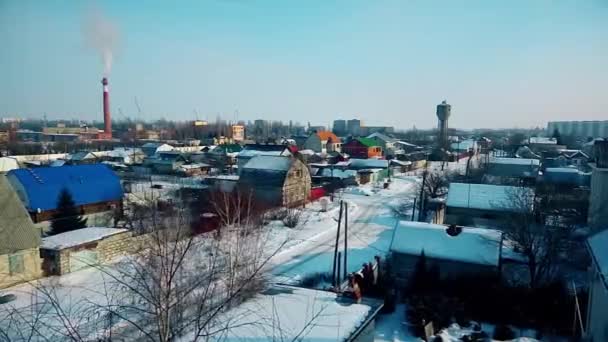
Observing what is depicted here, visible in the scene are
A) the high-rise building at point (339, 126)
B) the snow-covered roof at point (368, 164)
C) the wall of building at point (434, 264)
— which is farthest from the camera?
the high-rise building at point (339, 126)

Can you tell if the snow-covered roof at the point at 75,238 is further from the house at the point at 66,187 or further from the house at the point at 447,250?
the house at the point at 447,250

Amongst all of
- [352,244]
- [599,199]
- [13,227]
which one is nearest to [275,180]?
[352,244]

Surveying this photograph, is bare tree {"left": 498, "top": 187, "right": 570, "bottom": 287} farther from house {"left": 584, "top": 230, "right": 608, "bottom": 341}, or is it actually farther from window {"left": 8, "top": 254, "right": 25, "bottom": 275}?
window {"left": 8, "top": 254, "right": 25, "bottom": 275}

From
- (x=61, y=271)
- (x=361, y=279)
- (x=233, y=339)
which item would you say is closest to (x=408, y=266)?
(x=361, y=279)

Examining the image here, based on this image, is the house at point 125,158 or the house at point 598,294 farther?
the house at point 125,158

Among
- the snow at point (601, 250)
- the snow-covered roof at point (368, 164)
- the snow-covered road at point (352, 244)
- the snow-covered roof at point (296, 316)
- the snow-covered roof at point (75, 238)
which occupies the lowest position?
the snow-covered road at point (352, 244)

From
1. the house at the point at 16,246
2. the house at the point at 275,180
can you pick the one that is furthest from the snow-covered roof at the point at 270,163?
the house at the point at 16,246

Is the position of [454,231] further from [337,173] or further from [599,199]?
[337,173]

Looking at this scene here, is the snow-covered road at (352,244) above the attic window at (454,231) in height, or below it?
below
